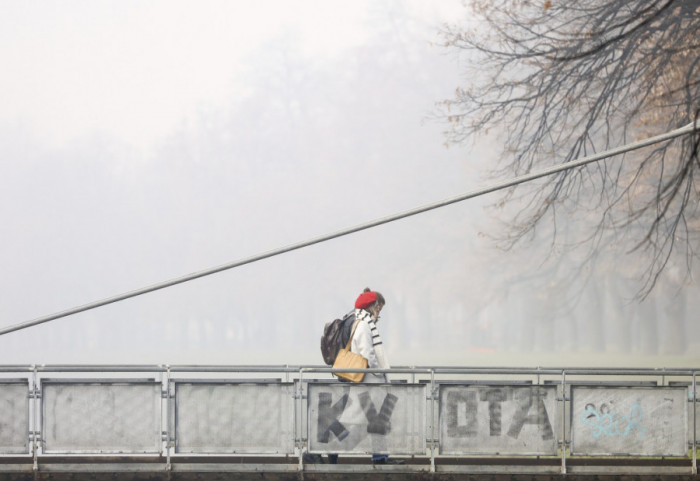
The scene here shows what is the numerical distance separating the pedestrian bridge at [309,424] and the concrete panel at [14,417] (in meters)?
0.01

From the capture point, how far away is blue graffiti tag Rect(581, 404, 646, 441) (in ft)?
38.8

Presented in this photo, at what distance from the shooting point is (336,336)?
40.3 ft

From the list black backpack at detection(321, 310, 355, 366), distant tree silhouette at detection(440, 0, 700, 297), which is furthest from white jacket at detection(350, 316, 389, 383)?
distant tree silhouette at detection(440, 0, 700, 297)

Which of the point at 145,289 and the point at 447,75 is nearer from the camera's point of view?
the point at 145,289

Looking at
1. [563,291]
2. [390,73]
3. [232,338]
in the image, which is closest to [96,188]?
A: [232,338]

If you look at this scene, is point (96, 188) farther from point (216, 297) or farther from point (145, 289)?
point (145, 289)

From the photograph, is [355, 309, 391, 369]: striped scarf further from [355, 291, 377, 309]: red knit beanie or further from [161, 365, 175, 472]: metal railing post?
[161, 365, 175, 472]: metal railing post

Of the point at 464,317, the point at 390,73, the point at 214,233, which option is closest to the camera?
the point at 464,317

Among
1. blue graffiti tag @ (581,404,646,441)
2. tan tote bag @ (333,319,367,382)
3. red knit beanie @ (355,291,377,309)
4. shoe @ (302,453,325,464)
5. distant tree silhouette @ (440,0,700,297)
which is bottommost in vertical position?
shoe @ (302,453,325,464)

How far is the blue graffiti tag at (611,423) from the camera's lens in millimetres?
11820

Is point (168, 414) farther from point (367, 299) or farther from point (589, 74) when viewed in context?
point (589, 74)

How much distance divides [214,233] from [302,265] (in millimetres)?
6805

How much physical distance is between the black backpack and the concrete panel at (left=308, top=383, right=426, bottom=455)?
692mm

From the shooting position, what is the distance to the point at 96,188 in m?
75.1
